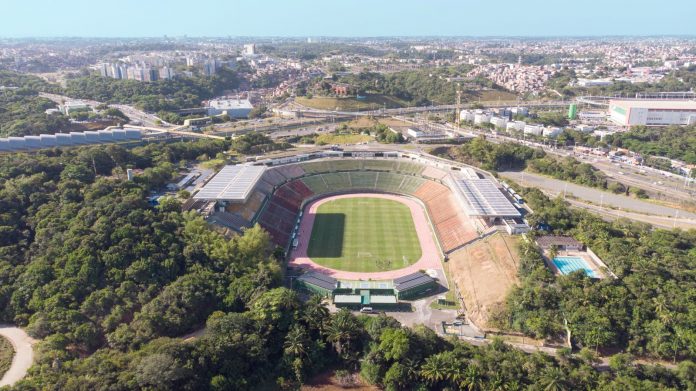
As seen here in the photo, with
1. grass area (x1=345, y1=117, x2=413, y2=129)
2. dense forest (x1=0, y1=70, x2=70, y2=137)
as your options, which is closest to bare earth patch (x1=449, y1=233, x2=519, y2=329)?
grass area (x1=345, y1=117, x2=413, y2=129)

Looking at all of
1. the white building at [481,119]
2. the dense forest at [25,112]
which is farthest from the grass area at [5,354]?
the white building at [481,119]

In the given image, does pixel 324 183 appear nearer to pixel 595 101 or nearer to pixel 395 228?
pixel 395 228

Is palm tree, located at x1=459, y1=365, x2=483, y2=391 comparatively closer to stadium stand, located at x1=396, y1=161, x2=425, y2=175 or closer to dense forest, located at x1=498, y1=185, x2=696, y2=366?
dense forest, located at x1=498, y1=185, x2=696, y2=366

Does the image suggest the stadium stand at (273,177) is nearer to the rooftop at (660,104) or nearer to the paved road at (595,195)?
the paved road at (595,195)

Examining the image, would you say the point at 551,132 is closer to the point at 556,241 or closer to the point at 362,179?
the point at 362,179

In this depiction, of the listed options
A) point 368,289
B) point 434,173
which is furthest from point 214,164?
point 368,289

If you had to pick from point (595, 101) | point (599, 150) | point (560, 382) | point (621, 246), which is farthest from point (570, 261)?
point (595, 101)

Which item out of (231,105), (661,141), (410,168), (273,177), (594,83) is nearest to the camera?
(273,177)
